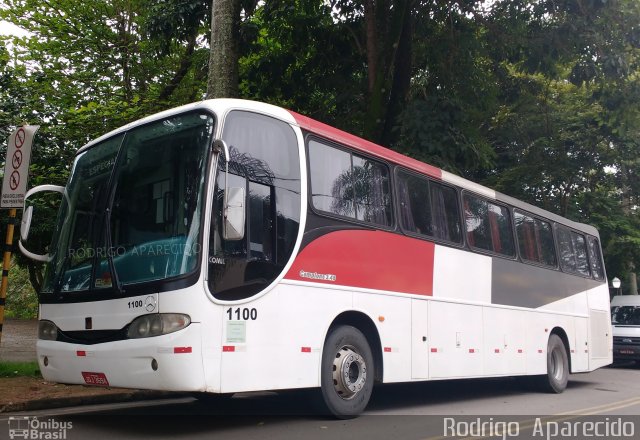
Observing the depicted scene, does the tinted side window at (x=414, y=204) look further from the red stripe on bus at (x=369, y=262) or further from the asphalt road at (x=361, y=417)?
the asphalt road at (x=361, y=417)

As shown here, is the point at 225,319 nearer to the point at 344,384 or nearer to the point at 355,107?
the point at 344,384

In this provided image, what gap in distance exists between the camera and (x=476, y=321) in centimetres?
1058

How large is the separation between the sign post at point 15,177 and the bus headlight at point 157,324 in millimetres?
2929

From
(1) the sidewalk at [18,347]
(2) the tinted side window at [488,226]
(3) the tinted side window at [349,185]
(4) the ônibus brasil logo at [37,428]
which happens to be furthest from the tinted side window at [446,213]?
(1) the sidewalk at [18,347]

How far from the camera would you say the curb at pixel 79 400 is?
26.8ft

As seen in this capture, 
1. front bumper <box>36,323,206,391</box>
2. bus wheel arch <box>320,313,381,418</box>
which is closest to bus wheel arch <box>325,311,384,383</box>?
bus wheel arch <box>320,313,381,418</box>

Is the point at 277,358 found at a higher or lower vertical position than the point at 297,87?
lower

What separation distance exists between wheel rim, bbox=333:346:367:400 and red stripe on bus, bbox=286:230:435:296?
2.72ft

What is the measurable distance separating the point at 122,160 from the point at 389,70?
8878 millimetres

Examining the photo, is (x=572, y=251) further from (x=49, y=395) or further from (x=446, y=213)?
(x=49, y=395)

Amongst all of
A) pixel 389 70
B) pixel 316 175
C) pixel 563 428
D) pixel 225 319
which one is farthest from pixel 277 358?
pixel 389 70

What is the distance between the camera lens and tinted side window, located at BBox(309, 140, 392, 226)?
7930 millimetres

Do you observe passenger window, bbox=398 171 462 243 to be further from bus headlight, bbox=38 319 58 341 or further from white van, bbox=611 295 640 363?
white van, bbox=611 295 640 363

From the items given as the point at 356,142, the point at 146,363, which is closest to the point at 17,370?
the point at 146,363
